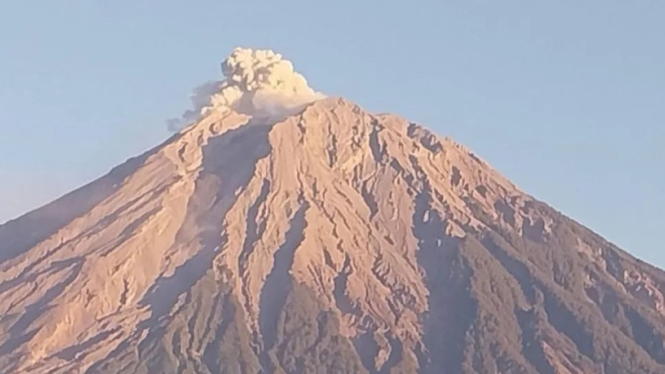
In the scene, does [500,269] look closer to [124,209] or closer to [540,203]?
[540,203]

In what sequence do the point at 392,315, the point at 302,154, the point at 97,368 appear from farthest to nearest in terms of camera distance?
the point at 302,154
the point at 392,315
the point at 97,368

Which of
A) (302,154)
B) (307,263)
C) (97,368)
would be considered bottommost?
(97,368)

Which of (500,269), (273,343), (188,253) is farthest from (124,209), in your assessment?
(500,269)
